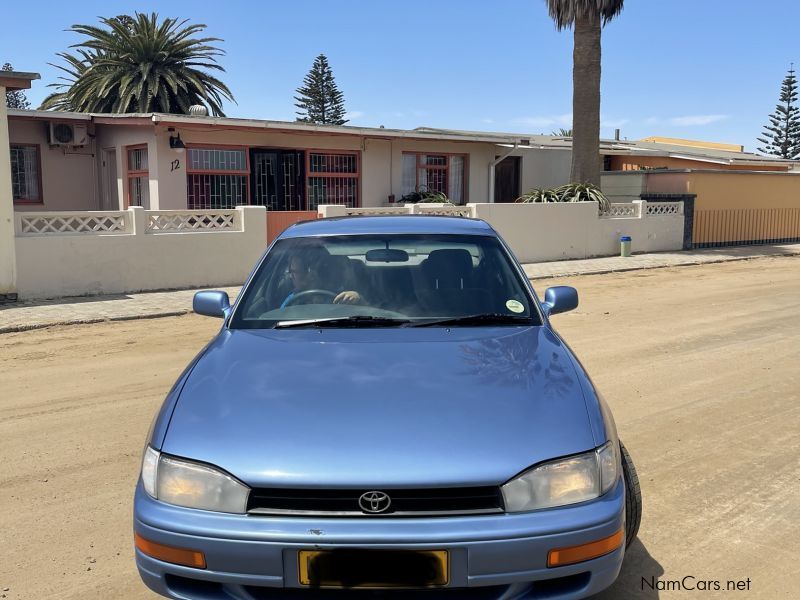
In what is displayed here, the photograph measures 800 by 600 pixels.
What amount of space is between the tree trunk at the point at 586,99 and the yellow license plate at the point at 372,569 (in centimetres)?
1917

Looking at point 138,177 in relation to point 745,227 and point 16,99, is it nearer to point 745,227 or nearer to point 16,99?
point 745,227

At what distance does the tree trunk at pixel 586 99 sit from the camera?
2033cm

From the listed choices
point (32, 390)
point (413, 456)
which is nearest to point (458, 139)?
point (32, 390)

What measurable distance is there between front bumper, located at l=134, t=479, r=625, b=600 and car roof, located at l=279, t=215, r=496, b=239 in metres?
2.23

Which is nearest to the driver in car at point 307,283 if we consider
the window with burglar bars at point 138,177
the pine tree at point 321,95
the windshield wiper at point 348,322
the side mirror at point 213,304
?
the windshield wiper at point 348,322

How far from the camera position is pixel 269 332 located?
148 inches

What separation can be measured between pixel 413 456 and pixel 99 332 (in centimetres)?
830

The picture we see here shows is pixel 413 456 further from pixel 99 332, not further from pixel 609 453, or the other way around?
pixel 99 332

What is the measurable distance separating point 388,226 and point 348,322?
3.25 ft

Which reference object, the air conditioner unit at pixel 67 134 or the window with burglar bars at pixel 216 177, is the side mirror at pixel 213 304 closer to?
the window with burglar bars at pixel 216 177

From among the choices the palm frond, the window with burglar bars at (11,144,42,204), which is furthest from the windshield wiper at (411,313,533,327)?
the palm frond

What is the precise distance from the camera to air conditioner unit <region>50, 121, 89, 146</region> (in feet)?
57.0

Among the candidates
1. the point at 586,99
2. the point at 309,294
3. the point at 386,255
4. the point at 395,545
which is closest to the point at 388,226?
the point at 386,255

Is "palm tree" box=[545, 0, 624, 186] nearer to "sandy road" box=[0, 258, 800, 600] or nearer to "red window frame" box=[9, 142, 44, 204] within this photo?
"sandy road" box=[0, 258, 800, 600]
